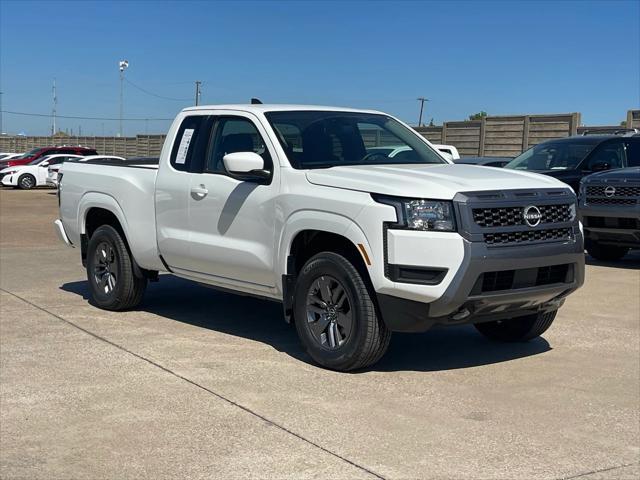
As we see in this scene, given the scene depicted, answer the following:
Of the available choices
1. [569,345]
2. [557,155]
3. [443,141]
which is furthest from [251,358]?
[443,141]

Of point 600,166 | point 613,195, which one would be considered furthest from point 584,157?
point 613,195

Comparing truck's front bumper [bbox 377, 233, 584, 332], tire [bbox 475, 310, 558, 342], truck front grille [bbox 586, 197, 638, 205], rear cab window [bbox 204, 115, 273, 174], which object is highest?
rear cab window [bbox 204, 115, 273, 174]

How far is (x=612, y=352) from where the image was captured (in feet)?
23.9

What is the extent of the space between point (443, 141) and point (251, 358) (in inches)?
882

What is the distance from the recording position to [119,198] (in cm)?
845

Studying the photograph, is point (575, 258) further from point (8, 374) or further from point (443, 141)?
point (443, 141)

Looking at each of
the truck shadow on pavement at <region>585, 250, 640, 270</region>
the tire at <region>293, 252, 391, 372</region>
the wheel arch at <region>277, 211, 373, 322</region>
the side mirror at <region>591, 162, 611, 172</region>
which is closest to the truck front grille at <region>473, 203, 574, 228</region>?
the wheel arch at <region>277, 211, 373, 322</region>

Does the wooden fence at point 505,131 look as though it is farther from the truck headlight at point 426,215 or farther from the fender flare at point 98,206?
the truck headlight at point 426,215

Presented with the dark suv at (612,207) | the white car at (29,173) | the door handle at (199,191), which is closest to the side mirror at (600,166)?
the dark suv at (612,207)

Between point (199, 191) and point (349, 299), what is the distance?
6.32ft

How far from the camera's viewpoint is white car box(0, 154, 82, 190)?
35.1 metres

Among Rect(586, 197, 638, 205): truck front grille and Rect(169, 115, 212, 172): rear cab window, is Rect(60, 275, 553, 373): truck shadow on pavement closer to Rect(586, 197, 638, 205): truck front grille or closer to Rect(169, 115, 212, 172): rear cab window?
Rect(169, 115, 212, 172): rear cab window

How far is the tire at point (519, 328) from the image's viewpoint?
7.26 meters

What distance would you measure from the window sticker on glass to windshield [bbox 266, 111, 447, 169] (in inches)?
36.3
